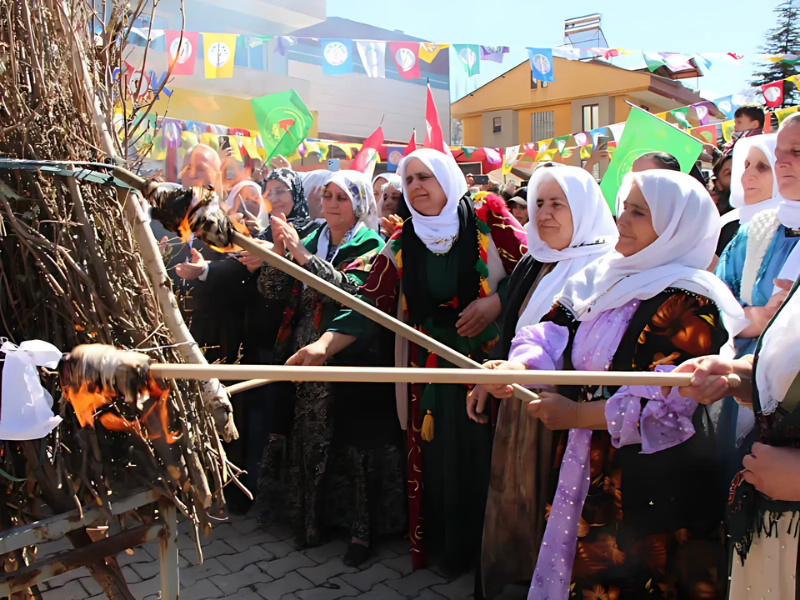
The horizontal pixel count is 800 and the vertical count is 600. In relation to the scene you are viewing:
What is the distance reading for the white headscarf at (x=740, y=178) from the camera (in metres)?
3.04

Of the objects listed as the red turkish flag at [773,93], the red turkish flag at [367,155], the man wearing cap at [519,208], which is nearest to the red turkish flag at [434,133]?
the man wearing cap at [519,208]

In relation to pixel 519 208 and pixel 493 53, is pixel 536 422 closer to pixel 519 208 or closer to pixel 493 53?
pixel 519 208

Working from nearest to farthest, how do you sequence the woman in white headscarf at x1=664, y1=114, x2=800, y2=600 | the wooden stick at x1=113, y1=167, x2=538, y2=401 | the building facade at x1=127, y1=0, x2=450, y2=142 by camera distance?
1. the woman in white headscarf at x1=664, y1=114, x2=800, y2=600
2. the wooden stick at x1=113, y1=167, x2=538, y2=401
3. the building facade at x1=127, y1=0, x2=450, y2=142

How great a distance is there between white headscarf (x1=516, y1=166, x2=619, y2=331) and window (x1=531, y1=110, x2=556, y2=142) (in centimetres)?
2557

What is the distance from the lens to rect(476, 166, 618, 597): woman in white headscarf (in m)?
2.54

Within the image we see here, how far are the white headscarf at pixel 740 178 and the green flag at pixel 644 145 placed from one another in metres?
0.57

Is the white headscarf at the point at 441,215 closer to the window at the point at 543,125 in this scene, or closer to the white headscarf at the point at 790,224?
the white headscarf at the point at 790,224

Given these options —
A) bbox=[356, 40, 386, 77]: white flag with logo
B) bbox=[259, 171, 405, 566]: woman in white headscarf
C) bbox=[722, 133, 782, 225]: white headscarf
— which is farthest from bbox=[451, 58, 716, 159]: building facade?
bbox=[259, 171, 405, 566]: woman in white headscarf

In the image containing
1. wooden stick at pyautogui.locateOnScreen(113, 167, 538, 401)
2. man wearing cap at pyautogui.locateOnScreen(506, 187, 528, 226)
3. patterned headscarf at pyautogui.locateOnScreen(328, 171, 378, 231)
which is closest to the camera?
wooden stick at pyautogui.locateOnScreen(113, 167, 538, 401)

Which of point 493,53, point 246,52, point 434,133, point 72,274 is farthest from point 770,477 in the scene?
point 493,53

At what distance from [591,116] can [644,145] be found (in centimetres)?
2285

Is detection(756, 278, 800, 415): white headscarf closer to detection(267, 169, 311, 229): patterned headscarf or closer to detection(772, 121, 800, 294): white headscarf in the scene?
detection(772, 121, 800, 294): white headscarf

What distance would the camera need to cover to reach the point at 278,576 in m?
3.13

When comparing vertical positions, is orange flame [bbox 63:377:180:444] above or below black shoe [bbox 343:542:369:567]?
above
